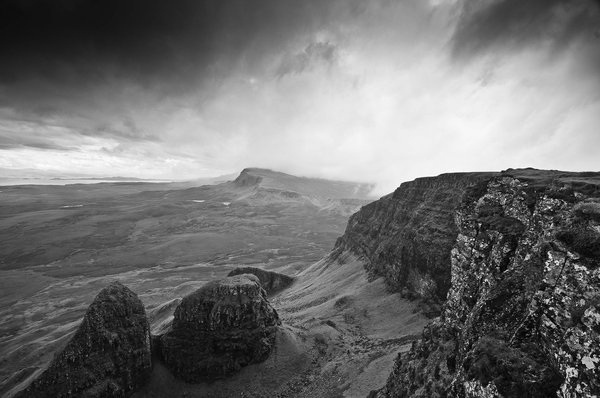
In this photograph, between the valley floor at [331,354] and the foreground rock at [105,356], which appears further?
the valley floor at [331,354]

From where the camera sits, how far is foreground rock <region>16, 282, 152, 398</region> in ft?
172

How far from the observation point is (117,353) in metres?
57.8

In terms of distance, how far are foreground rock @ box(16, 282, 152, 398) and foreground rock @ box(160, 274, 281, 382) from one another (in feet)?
18.8

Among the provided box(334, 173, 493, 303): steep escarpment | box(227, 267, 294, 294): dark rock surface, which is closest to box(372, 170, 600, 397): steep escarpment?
box(334, 173, 493, 303): steep escarpment

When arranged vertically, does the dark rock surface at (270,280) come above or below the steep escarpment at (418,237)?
below

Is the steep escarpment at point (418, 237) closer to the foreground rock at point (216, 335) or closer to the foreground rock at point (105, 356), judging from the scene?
the foreground rock at point (216, 335)

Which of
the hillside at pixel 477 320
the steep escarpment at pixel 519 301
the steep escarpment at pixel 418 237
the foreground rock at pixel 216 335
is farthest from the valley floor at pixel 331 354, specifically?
the steep escarpment at pixel 519 301

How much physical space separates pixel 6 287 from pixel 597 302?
26095 cm

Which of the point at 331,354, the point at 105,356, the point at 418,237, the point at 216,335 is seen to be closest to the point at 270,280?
the point at 418,237

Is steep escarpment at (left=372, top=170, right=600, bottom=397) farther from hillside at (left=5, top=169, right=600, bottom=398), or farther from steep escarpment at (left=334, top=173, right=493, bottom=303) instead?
steep escarpment at (left=334, top=173, right=493, bottom=303)

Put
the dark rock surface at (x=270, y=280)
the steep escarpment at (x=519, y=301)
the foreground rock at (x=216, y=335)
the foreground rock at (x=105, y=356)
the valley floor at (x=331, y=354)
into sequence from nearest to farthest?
the steep escarpment at (x=519, y=301)
the foreground rock at (x=105, y=356)
the valley floor at (x=331, y=354)
the foreground rock at (x=216, y=335)
the dark rock surface at (x=270, y=280)

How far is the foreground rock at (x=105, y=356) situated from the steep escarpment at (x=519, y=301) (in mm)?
45719

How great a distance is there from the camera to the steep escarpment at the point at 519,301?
62.9 ft

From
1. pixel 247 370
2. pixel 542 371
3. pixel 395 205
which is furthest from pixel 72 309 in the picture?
pixel 542 371
